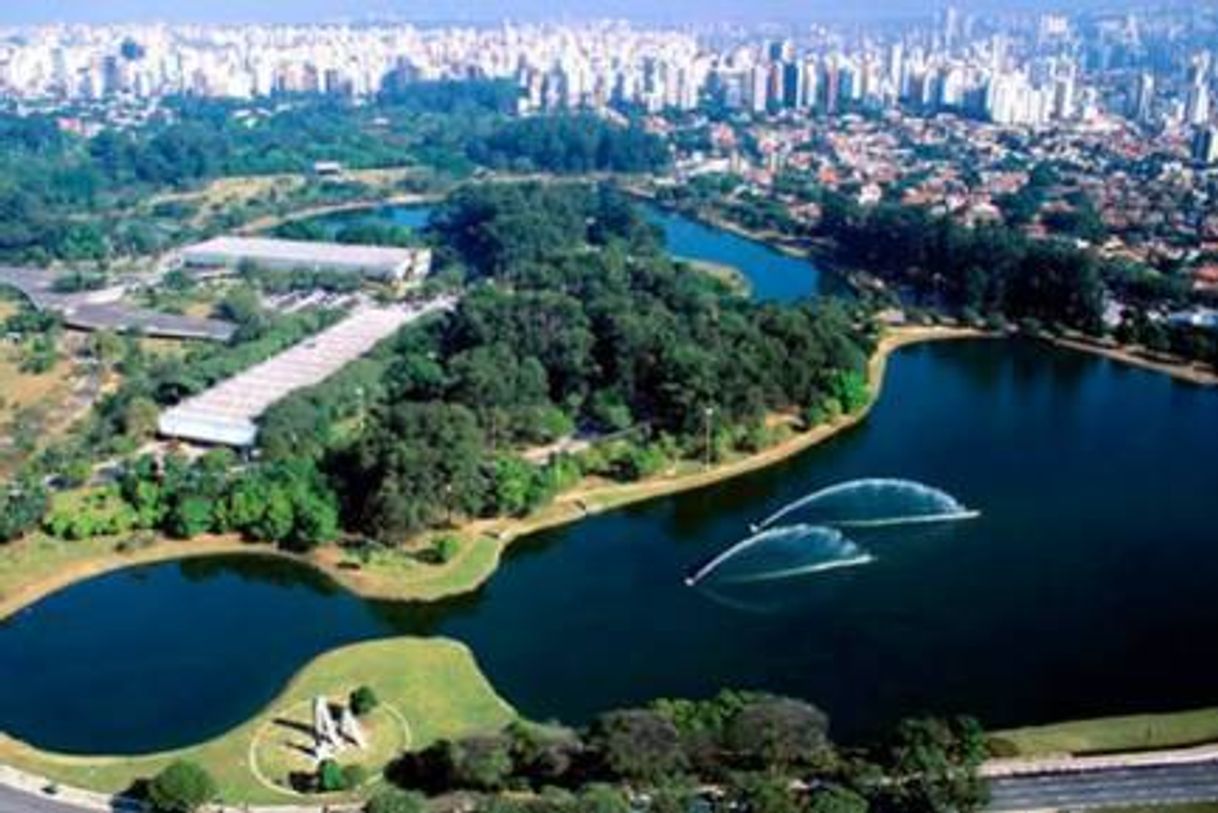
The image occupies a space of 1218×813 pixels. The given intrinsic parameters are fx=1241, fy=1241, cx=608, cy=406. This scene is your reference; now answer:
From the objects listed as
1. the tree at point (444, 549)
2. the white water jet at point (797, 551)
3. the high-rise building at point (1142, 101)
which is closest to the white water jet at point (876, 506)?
the white water jet at point (797, 551)

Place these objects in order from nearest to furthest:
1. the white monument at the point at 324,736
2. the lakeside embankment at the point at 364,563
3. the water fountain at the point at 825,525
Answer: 1. the white monument at the point at 324,736
2. the lakeside embankment at the point at 364,563
3. the water fountain at the point at 825,525

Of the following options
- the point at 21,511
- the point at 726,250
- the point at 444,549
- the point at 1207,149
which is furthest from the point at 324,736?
the point at 1207,149

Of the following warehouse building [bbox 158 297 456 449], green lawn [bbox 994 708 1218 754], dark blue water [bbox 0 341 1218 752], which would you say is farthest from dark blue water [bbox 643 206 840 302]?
green lawn [bbox 994 708 1218 754]

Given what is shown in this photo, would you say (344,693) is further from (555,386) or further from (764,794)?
(555,386)

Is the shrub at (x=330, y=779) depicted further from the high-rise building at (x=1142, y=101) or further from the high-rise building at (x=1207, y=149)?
the high-rise building at (x=1142, y=101)

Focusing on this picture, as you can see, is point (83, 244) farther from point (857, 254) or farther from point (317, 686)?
point (317, 686)

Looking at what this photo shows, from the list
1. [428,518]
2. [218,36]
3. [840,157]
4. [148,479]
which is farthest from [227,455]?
[218,36]
